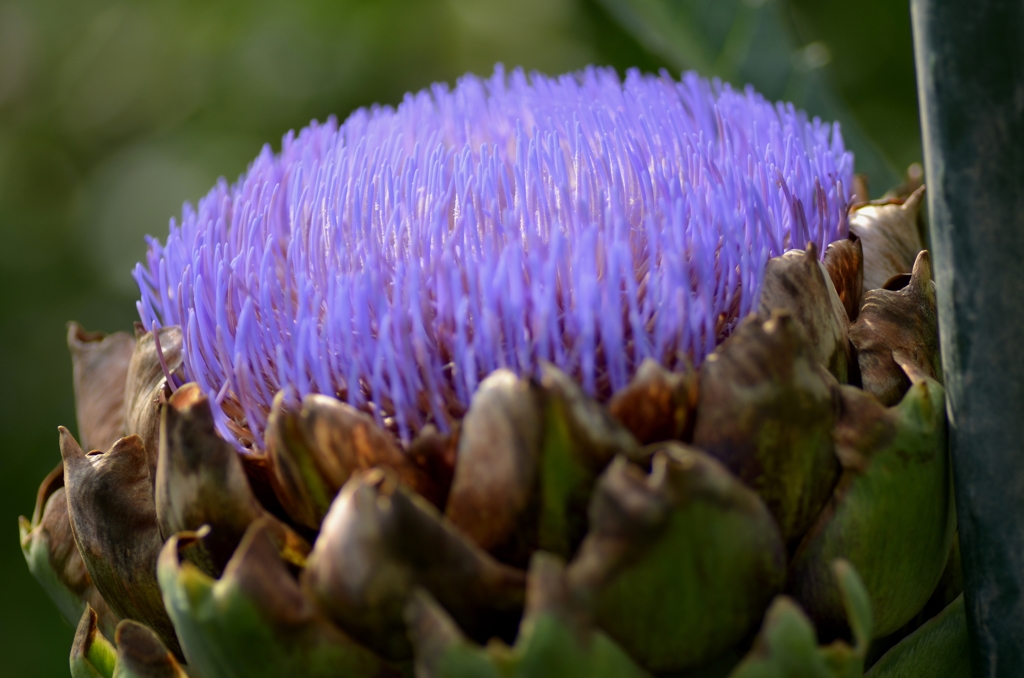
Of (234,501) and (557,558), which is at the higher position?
(234,501)

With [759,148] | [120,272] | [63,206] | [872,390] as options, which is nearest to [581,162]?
[759,148]

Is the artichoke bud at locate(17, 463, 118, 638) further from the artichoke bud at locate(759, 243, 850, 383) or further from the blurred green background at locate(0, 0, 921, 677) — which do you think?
the blurred green background at locate(0, 0, 921, 677)

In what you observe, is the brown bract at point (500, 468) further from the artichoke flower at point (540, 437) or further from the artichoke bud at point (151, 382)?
the artichoke bud at point (151, 382)

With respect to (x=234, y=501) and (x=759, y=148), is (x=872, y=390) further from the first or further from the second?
(x=234, y=501)

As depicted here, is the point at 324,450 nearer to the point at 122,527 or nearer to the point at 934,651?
the point at 122,527

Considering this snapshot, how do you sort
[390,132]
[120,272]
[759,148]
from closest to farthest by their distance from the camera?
[759,148]
[390,132]
[120,272]

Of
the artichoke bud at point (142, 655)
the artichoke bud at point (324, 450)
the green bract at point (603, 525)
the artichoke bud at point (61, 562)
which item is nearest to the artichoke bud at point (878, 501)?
the green bract at point (603, 525)

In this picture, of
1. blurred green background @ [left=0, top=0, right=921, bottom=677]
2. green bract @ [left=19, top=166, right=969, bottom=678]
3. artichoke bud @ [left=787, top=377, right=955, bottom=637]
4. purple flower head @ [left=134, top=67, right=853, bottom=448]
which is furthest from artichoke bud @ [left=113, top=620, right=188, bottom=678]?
blurred green background @ [left=0, top=0, right=921, bottom=677]

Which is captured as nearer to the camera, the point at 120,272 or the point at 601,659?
the point at 601,659
